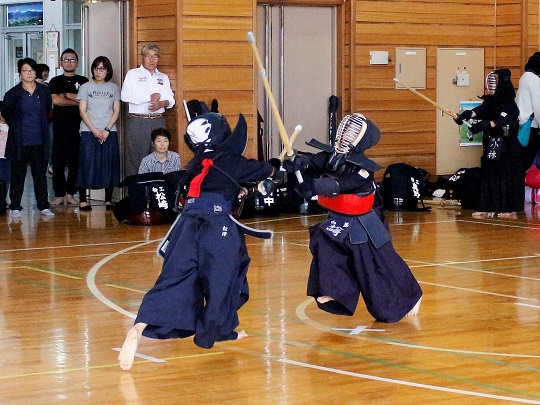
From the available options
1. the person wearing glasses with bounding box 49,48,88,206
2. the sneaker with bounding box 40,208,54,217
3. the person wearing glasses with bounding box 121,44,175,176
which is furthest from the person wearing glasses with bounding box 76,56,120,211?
the sneaker with bounding box 40,208,54,217

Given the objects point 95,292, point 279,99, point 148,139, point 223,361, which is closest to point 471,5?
point 279,99

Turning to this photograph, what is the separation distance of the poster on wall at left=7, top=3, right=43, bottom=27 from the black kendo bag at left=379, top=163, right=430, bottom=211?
11.8 meters

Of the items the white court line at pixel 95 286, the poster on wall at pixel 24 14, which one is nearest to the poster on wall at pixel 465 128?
the white court line at pixel 95 286

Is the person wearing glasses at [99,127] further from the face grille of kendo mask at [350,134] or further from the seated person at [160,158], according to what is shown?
the face grille of kendo mask at [350,134]

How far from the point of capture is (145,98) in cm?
1293

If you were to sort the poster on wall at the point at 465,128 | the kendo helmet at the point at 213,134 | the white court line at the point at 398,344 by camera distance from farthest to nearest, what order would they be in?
1. the poster on wall at the point at 465,128
2. the kendo helmet at the point at 213,134
3. the white court line at the point at 398,344

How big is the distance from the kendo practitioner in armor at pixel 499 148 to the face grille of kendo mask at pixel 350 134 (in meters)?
5.66

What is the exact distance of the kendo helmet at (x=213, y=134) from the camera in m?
5.99

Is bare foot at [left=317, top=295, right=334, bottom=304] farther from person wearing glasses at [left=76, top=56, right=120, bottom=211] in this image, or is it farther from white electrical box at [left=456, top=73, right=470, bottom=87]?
white electrical box at [left=456, top=73, right=470, bottom=87]

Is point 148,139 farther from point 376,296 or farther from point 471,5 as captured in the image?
point 376,296

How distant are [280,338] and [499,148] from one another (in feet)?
22.6

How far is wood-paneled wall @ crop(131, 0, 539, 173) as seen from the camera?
13172 millimetres

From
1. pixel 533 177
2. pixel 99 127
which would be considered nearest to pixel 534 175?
pixel 533 177

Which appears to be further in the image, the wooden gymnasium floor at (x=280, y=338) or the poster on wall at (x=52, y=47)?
the poster on wall at (x=52, y=47)
